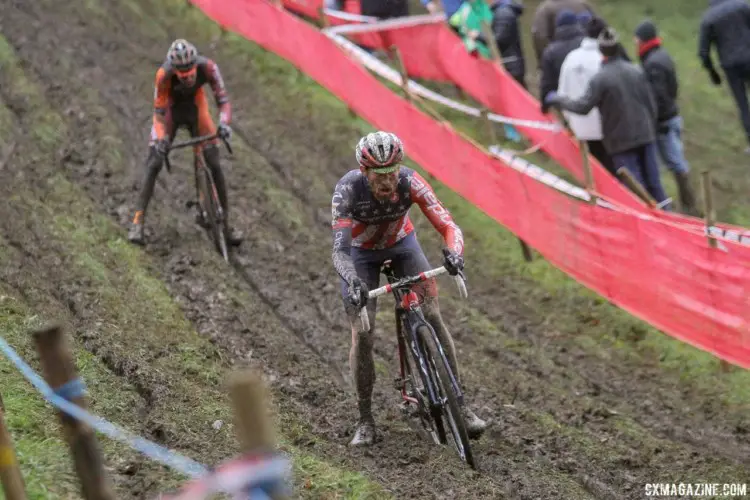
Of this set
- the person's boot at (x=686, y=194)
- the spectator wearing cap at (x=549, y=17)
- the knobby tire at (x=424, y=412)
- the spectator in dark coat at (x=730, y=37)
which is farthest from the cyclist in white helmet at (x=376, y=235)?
the spectator wearing cap at (x=549, y=17)

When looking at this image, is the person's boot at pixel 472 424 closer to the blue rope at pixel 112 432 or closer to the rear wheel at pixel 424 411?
the rear wheel at pixel 424 411

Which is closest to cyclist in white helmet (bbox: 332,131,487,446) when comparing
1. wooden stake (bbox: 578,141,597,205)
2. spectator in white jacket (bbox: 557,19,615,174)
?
wooden stake (bbox: 578,141,597,205)

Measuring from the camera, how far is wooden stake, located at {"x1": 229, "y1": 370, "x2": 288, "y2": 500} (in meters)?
4.04

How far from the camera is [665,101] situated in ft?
41.9

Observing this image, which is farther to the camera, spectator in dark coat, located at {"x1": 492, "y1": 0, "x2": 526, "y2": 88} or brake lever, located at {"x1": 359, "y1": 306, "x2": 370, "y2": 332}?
spectator in dark coat, located at {"x1": 492, "y1": 0, "x2": 526, "y2": 88}

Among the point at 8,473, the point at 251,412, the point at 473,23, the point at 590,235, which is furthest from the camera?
the point at 473,23

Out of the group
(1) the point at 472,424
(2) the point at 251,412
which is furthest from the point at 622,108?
(2) the point at 251,412

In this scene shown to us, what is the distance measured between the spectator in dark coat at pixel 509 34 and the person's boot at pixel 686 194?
3.66 metres

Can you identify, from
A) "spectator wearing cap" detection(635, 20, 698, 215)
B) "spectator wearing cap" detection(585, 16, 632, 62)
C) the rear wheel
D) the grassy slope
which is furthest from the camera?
"spectator wearing cap" detection(585, 16, 632, 62)

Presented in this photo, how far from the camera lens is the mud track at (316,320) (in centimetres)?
805

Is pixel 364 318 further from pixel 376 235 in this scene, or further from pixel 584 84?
pixel 584 84

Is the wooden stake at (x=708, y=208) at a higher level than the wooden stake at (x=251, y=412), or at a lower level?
lower

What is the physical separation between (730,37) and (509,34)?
3.39m

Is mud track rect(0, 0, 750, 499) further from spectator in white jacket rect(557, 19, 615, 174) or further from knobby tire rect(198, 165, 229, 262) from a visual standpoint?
spectator in white jacket rect(557, 19, 615, 174)
